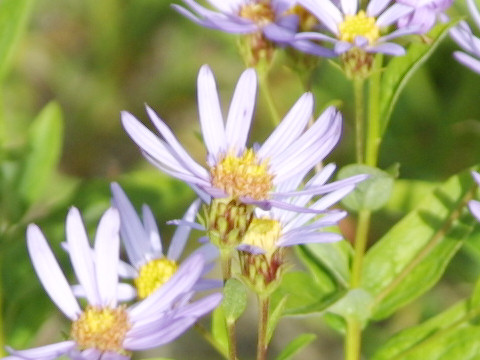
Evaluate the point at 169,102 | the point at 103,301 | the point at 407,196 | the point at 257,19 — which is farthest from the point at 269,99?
the point at 169,102

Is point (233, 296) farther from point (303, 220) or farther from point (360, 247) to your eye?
point (360, 247)

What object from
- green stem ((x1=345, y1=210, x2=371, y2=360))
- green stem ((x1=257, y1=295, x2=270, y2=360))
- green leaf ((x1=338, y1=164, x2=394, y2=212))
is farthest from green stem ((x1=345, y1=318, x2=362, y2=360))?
green stem ((x1=257, y1=295, x2=270, y2=360))

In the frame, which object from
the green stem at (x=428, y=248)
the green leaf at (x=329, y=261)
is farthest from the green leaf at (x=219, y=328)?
the green stem at (x=428, y=248)

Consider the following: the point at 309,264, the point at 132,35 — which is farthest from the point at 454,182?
the point at 132,35

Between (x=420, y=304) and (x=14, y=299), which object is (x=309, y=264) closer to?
(x=14, y=299)

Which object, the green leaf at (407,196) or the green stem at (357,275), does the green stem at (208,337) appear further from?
the green leaf at (407,196)

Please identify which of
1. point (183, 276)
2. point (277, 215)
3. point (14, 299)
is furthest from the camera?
point (14, 299)
